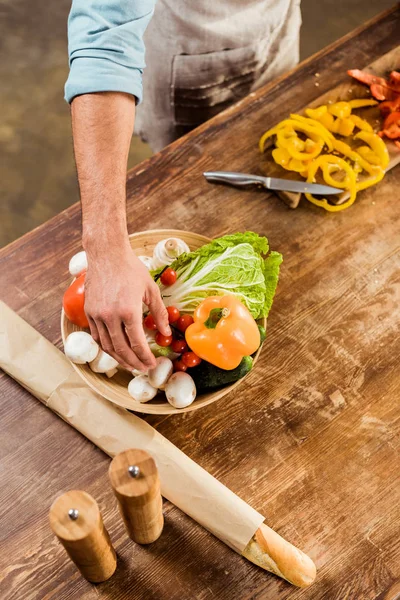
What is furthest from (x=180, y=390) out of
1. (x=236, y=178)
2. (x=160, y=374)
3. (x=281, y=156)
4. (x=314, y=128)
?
(x=314, y=128)

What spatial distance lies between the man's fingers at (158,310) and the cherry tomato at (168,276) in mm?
126

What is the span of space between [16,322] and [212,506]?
601mm

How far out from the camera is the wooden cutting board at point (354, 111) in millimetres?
1648

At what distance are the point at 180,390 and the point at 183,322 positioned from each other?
16 centimetres

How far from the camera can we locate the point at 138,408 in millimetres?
1252

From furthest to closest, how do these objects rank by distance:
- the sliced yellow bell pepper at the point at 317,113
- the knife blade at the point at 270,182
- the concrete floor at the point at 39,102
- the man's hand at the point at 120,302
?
the concrete floor at the point at 39,102 < the sliced yellow bell pepper at the point at 317,113 < the knife blade at the point at 270,182 < the man's hand at the point at 120,302

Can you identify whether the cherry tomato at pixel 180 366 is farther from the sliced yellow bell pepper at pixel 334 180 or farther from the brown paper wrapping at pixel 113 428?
the sliced yellow bell pepper at pixel 334 180

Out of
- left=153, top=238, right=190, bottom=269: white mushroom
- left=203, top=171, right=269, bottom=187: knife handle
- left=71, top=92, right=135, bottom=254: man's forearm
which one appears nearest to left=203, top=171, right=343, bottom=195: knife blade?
left=203, top=171, right=269, bottom=187: knife handle

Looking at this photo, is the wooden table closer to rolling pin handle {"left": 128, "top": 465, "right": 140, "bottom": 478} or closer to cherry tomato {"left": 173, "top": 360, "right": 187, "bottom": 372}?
cherry tomato {"left": 173, "top": 360, "right": 187, "bottom": 372}

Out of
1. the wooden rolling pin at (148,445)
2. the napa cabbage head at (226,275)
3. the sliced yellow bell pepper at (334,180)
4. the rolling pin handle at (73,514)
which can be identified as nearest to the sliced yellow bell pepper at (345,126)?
the sliced yellow bell pepper at (334,180)

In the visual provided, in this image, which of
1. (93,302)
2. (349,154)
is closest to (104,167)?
(93,302)

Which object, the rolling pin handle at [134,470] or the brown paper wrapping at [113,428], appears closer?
the rolling pin handle at [134,470]

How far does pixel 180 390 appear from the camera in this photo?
48.6 inches

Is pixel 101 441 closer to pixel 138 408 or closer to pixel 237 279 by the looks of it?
pixel 138 408
